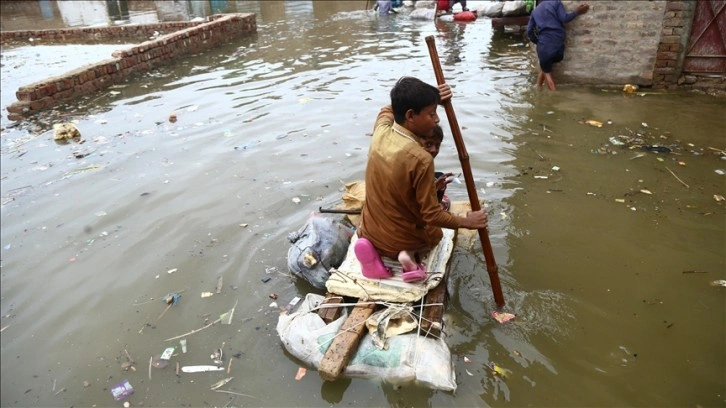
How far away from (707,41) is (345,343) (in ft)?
23.6

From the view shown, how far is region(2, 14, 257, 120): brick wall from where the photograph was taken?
754cm

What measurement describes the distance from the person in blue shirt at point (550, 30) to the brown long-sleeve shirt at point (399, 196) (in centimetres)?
529

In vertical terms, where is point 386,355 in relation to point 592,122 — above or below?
below

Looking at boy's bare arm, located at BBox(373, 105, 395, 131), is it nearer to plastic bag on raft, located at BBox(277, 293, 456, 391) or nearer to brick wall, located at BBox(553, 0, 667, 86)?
plastic bag on raft, located at BBox(277, 293, 456, 391)

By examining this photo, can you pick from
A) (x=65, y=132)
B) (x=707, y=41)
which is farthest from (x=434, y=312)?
(x=707, y=41)

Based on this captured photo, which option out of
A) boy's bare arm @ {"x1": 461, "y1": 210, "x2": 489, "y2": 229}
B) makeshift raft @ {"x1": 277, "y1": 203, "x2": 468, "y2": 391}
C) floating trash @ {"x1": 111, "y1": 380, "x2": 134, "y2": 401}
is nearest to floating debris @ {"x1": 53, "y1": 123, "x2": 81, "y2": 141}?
floating trash @ {"x1": 111, "y1": 380, "x2": 134, "y2": 401}

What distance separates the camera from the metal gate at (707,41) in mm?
6438

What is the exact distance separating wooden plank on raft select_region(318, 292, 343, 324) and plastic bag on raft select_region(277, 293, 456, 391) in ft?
0.12

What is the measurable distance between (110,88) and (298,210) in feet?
21.1

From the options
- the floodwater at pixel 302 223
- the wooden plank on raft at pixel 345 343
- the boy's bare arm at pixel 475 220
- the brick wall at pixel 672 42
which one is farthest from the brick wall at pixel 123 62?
the brick wall at pixel 672 42

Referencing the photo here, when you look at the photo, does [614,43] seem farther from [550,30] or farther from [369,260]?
[369,260]

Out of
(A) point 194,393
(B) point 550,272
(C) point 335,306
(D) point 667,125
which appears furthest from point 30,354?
(D) point 667,125

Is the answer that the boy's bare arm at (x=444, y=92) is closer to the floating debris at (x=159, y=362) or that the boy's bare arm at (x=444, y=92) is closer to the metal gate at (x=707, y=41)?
the floating debris at (x=159, y=362)

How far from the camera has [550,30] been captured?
7.10 meters
